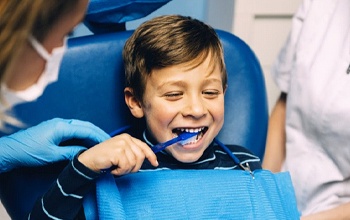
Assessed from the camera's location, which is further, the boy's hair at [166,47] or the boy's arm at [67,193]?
the boy's hair at [166,47]

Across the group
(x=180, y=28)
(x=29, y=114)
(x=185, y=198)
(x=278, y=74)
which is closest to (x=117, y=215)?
(x=185, y=198)

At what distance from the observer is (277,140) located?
1.70 metres

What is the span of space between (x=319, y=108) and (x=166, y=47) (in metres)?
0.42

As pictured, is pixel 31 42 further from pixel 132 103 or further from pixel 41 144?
pixel 132 103

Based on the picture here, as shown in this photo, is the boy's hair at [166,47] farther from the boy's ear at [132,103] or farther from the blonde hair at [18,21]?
the blonde hair at [18,21]

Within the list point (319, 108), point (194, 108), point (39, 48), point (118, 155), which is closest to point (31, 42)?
point (39, 48)

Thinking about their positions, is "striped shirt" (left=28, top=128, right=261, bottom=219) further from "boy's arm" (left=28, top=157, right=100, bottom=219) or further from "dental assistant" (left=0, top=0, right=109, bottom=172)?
"dental assistant" (left=0, top=0, right=109, bottom=172)

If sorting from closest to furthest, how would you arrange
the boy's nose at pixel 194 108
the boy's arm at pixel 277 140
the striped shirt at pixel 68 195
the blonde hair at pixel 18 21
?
1. the blonde hair at pixel 18 21
2. the striped shirt at pixel 68 195
3. the boy's nose at pixel 194 108
4. the boy's arm at pixel 277 140

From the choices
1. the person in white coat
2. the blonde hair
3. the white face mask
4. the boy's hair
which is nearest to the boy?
the boy's hair

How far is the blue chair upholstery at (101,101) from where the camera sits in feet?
4.34

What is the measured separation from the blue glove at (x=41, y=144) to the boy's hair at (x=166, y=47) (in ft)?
0.52

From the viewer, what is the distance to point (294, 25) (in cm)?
165

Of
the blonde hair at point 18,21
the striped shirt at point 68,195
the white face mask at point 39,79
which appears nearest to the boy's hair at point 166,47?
the striped shirt at point 68,195

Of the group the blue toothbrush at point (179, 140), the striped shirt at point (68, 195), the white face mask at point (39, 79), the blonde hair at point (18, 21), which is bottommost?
the striped shirt at point (68, 195)
